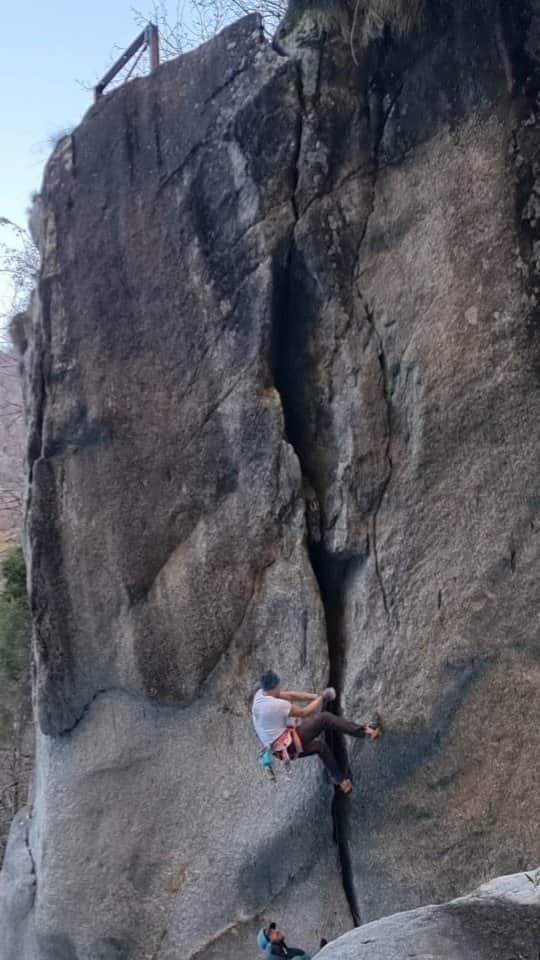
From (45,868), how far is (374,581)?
524 centimetres

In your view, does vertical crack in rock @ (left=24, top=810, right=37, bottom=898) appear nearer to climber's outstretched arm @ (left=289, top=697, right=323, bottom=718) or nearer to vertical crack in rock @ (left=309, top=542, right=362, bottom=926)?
vertical crack in rock @ (left=309, top=542, right=362, bottom=926)

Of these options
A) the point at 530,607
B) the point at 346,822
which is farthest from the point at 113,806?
the point at 530,607

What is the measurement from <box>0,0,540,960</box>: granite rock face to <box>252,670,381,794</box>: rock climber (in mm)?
300

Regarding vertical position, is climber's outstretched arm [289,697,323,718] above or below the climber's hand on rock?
above

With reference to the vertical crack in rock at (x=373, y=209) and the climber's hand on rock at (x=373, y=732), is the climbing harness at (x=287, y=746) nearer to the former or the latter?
the climber's hand on rock at (x=373, y=732)

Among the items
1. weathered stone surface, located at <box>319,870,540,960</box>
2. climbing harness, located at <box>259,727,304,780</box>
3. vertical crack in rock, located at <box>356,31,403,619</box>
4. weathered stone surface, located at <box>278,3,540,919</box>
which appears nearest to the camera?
weathered stone surface, located at <box>319,870,540,960</box>

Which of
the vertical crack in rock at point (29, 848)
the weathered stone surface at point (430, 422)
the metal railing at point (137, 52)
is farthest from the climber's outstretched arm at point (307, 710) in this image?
the metal railing at point (137, 52)

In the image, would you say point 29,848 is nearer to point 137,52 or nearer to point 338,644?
A: point 338,644

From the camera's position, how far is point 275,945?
8.73 metres

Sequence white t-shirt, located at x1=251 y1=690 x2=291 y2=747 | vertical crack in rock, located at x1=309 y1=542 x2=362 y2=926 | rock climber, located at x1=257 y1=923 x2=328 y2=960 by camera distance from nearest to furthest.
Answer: white t-shirt, located at x1=251 y1=690 x2=291 y2=747, rock climber, located at x1=257 y1=923 x2=328 y2=960, vertical crack in rock, located at x1=309 y1=542 x2=362 y2=926

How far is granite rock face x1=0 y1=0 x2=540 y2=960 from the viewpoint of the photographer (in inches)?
311

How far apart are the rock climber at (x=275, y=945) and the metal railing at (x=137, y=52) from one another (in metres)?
8.70

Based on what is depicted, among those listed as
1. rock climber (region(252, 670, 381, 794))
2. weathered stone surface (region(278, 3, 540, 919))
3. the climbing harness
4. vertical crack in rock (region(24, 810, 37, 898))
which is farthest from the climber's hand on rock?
vertical crack in rock (region(24, 810, 37, 898))

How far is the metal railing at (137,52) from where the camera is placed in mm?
11000
